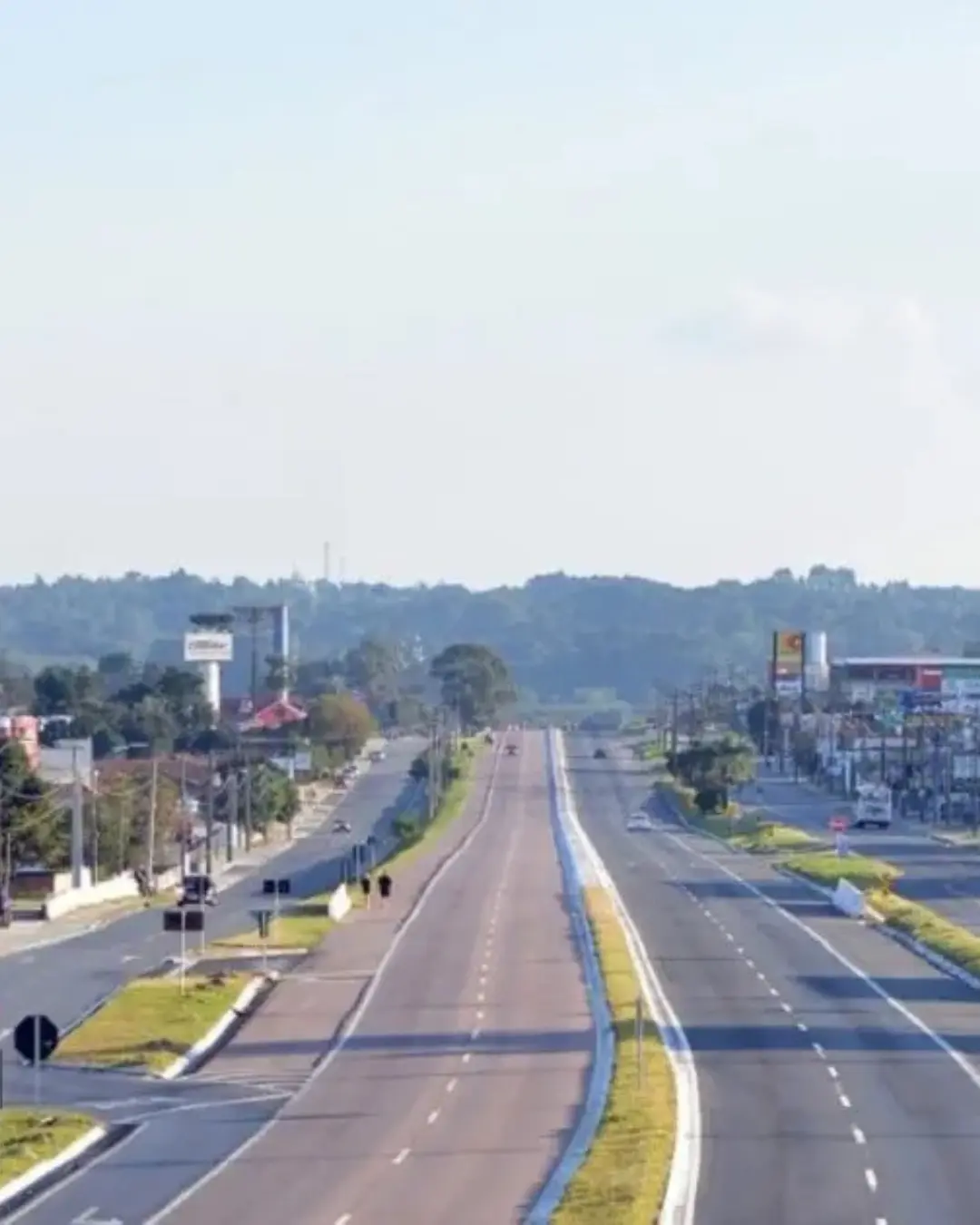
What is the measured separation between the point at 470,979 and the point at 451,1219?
99.5ft

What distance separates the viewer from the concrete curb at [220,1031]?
45.1 meters

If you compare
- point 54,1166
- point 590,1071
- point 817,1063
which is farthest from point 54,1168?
point 817,1063

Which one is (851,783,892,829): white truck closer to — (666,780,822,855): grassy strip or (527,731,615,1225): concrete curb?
(666,780,822,855): grassy strip

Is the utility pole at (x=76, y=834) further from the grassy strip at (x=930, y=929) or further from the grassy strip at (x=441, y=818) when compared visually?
the grassy strip at (x=930, y=929)

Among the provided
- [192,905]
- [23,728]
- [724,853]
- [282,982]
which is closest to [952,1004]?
[282,982]

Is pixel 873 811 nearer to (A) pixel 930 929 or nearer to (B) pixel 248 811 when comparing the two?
(B) pixel 248 811

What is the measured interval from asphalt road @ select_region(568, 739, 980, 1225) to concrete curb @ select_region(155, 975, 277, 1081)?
25.8 ft

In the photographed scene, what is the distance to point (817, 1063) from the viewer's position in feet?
140

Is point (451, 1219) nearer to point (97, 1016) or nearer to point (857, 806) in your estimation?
Answer: point (97, 1016)

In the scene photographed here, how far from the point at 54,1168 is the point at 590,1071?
430 inches

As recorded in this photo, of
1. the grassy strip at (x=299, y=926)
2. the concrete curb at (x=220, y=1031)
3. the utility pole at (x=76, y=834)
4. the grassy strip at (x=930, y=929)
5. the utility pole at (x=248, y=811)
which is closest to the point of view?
the concrete curb at (x=220, y=1031)

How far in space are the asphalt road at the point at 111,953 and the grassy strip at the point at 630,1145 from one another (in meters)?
12.6

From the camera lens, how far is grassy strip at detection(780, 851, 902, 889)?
90.8m

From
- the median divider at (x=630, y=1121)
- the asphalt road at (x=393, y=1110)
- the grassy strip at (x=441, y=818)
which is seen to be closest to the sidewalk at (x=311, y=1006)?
the asphalt road at (x=393, y=1110)
